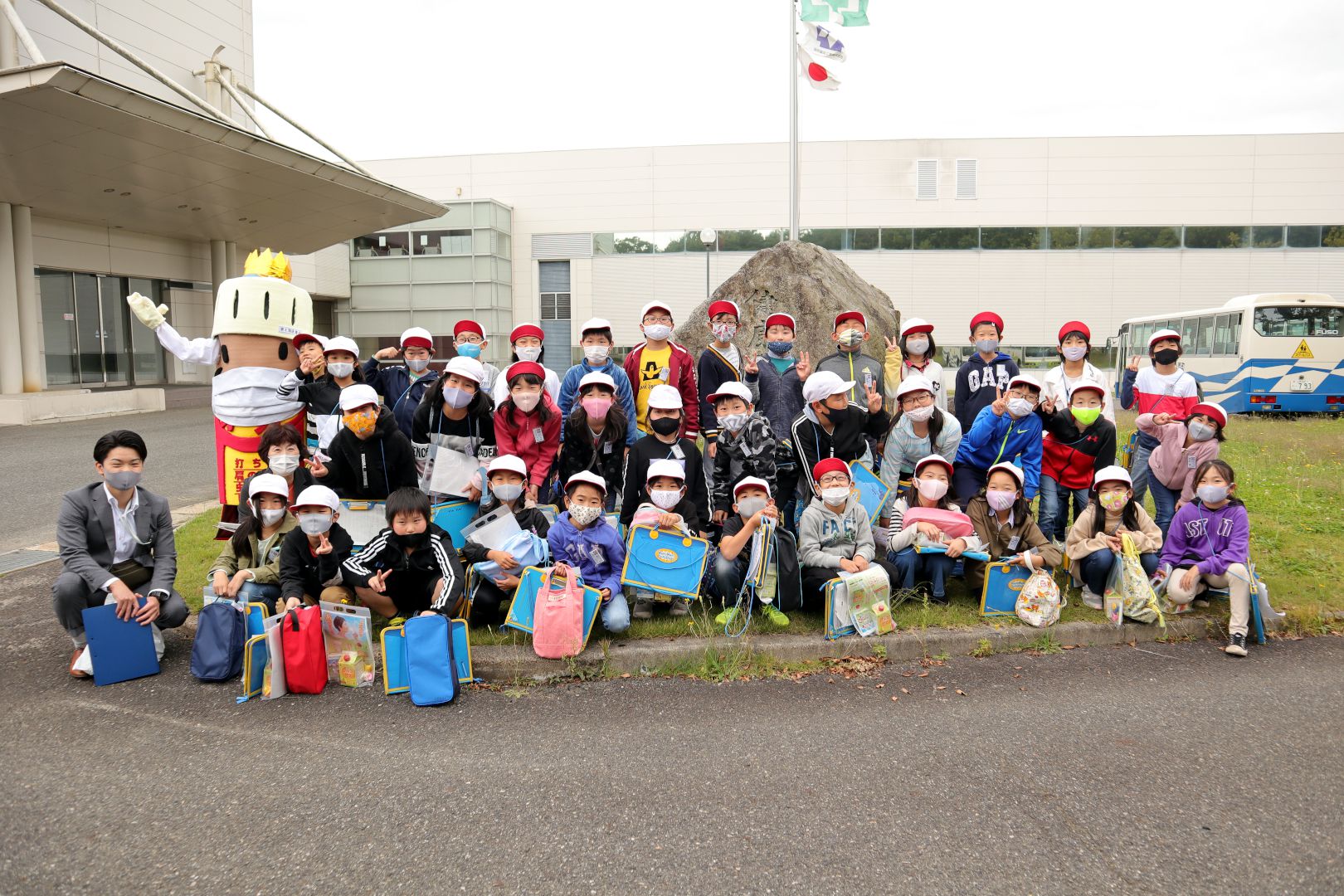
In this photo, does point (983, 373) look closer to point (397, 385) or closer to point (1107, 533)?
point (1107, 533)

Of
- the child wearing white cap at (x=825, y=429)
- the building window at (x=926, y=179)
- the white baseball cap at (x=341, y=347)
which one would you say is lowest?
the child wearing white cap at (x=825, y=429)

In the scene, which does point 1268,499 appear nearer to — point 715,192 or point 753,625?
point 753,625

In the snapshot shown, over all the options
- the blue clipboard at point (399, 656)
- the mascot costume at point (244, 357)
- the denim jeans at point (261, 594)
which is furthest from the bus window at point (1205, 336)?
the denim jeans at point (261, 594)

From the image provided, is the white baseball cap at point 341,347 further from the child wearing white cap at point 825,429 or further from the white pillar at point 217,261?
the white pillar at point 217,261

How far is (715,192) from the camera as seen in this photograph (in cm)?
3312

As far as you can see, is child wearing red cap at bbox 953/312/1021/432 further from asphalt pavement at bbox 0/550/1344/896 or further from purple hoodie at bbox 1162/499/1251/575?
asphalt pavement at bbox 0/550/1344/896

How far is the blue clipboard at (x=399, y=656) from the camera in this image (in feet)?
14.6

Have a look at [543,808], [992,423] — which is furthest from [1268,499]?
[543,808]

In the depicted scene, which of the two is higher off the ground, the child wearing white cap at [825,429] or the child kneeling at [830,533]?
the child wearing white cap at [825,429]

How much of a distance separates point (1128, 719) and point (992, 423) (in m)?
2.51

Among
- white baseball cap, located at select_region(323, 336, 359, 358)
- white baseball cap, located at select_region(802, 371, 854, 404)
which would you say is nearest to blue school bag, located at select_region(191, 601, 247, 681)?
white baseball cap, located at select_region(323, 336, 359, 358)

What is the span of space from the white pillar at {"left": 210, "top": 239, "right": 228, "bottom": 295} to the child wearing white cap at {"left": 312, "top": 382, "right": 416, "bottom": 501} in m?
24.6

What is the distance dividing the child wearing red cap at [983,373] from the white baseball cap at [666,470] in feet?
9.10

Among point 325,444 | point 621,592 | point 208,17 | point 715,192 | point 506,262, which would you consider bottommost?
point 621,592
